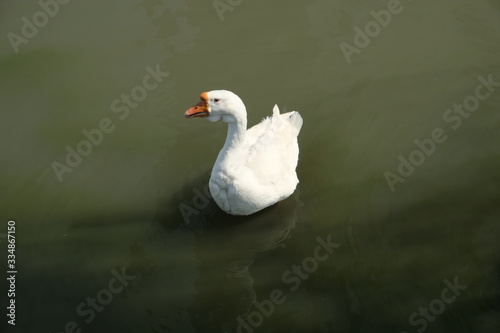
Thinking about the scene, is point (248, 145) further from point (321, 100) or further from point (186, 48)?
point (186, 48)

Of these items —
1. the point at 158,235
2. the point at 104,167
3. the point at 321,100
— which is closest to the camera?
the point at 158,235

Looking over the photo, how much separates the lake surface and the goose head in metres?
1.14

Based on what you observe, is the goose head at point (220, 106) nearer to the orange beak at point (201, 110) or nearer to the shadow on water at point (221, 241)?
the orange beak at point (201, 110)

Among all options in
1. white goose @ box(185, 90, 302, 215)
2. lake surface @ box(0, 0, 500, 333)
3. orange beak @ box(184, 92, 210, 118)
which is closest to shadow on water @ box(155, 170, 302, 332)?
lake surface @ box(0, 0, 500, 333)

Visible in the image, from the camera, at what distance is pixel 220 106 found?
6.04 meters

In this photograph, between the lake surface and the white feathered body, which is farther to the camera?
the white feathered body

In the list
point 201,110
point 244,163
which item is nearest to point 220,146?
point 244,163

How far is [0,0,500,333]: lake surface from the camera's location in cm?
601

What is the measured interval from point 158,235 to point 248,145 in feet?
4.41

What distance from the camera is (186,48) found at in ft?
27.5

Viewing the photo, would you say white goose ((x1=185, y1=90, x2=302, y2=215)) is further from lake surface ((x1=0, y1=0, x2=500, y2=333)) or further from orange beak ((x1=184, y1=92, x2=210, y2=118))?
lake surface ((x1=0, y1=0, x2=500, y2=333))

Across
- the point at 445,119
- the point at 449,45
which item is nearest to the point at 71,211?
the point at 445,119

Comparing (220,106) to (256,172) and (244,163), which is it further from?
(256,172)

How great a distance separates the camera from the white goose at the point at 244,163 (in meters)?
6.07
